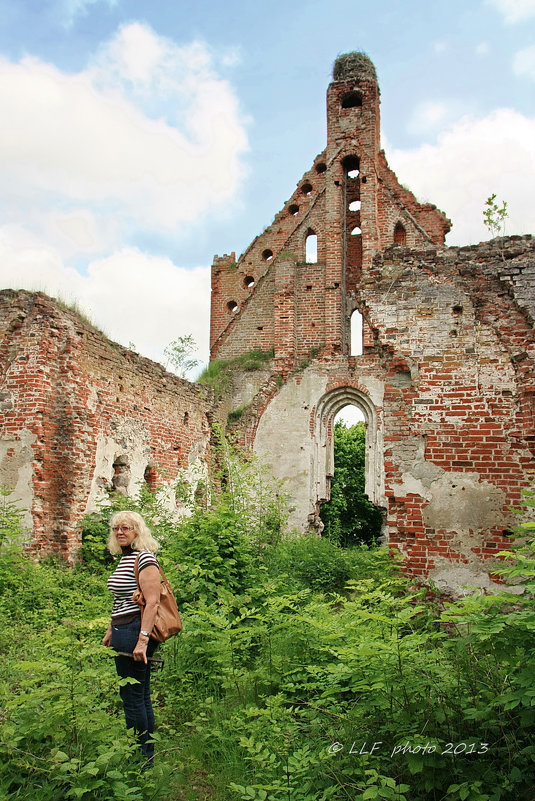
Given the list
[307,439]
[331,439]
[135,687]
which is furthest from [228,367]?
[135,687]

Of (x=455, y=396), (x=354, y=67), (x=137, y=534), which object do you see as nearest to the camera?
(x=137, y=534)

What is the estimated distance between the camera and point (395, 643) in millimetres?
4043

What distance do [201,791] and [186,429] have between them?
975 centimetres

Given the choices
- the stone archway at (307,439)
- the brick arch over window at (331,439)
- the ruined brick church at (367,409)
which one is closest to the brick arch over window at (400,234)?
the ruined brick church at (367,409)

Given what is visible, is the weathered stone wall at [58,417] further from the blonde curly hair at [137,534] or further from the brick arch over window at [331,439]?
the brick arch over window at [331,439]

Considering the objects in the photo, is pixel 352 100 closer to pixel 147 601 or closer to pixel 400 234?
pixel 400 234

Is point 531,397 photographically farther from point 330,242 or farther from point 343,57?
point 343,57

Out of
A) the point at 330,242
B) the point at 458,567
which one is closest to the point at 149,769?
the point at 458,567

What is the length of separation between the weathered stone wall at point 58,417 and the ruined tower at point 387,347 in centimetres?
439

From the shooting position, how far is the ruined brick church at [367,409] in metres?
6.97

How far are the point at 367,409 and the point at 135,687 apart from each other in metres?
12.3

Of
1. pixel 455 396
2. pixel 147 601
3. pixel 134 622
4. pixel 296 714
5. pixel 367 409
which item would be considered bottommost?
pixel 296 714

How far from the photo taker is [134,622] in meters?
4.12

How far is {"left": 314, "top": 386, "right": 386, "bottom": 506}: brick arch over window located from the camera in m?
15.2
